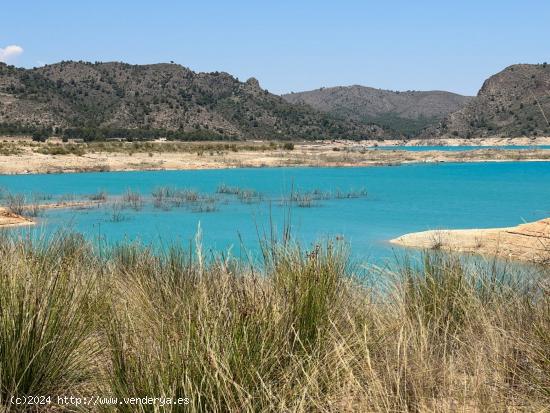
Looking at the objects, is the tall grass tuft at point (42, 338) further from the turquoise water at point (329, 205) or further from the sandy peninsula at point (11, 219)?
the sandy peninsula at point (11, 219)

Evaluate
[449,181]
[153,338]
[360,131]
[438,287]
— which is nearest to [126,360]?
[153,338]

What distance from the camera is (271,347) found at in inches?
116

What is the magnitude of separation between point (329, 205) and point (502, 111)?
95.6 m

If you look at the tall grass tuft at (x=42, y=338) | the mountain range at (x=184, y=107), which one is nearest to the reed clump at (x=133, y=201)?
the tall grass tuft at (x=42, y=338)

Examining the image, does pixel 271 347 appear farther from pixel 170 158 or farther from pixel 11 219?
pixel 170 158

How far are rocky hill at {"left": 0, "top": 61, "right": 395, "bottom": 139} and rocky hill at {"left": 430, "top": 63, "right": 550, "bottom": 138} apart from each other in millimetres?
20422

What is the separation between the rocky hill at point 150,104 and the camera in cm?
7600

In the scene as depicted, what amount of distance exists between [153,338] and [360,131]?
115056 millimetres

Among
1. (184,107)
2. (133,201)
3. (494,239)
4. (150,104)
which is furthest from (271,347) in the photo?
(184,107)

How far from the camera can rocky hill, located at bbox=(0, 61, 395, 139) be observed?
7600 cm

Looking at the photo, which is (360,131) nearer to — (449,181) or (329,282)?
(449,181)

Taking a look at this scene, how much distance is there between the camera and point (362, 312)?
3857mm

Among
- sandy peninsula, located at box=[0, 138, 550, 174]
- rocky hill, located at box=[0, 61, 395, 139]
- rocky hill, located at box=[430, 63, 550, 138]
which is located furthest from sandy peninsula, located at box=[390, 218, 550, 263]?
rocky hill, located at box=[430, 63, 550, 138]

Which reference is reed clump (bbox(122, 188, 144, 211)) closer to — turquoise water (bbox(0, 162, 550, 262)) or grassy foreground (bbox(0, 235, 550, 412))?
turquoise water (bbox(0, 162, 550, 262))
